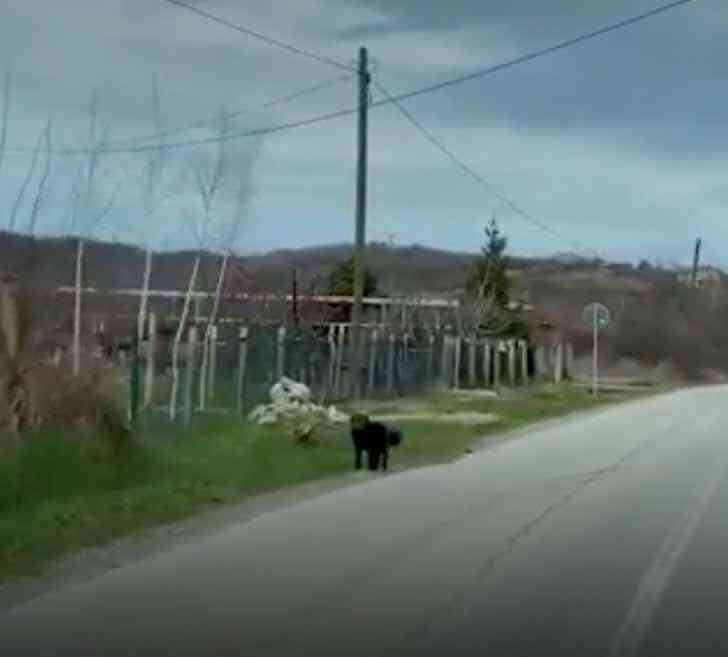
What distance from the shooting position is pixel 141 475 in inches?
759

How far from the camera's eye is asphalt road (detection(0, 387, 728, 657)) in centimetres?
938

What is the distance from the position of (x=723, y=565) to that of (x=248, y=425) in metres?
15.4

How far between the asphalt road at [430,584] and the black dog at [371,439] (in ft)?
8.26

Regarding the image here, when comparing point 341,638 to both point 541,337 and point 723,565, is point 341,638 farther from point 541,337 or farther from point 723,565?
point 541,337

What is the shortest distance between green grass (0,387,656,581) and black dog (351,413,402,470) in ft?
1.42

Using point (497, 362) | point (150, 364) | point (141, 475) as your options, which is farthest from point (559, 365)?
point (141, 475)

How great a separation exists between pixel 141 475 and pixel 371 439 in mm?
4545

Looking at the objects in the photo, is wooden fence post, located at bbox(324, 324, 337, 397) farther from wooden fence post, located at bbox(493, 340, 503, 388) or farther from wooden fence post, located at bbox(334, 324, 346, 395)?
wooden fence post, located at bbox(493, 340, 503, 388)

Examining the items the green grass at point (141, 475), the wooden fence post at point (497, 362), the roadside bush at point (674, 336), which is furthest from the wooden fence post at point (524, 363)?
the green grass at point (141, 475)

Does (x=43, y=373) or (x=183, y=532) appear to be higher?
(x=43, y=373)

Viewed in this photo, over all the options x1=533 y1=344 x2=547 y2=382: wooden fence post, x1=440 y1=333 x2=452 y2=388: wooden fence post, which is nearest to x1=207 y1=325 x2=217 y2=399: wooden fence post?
x1=440 y1=333 x2=452 y2=388: wooden fence post

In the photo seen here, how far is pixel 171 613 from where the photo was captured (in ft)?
33.8

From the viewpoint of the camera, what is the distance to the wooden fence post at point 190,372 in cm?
2670

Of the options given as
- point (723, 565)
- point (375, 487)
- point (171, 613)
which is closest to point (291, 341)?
point (375, 487)
